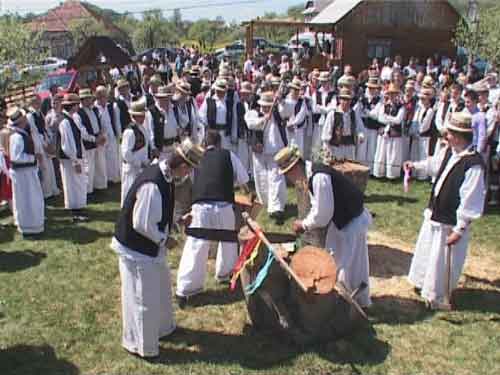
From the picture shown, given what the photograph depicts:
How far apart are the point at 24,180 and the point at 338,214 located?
5.00 metres

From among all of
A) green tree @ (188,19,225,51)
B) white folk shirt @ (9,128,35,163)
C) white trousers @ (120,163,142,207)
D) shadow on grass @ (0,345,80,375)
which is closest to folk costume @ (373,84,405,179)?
white trousers @ (120,163,142,207)

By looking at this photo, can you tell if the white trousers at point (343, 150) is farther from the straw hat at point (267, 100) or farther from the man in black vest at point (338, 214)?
the man in black vest at point (338, 214)

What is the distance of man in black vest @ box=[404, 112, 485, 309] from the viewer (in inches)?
218

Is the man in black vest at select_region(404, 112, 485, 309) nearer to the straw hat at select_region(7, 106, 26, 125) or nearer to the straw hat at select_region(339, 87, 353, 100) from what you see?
the straw hat at select_region(339, 87, 353, 100)


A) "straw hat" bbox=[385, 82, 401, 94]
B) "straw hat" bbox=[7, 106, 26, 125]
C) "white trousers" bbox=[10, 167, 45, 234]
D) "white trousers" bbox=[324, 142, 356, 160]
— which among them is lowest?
"white trousers" bbox=[10, 167, 45, 234]

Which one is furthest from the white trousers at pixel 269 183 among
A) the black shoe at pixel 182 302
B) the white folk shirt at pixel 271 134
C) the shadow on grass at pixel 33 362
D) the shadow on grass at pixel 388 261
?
the shadow on grass at pixel 33 362

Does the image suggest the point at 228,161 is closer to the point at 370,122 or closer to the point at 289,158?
the point at 289,158

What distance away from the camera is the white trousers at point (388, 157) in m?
11.2

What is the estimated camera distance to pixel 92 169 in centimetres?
1031

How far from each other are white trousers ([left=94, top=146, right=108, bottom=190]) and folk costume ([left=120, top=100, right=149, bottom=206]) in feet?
7.55

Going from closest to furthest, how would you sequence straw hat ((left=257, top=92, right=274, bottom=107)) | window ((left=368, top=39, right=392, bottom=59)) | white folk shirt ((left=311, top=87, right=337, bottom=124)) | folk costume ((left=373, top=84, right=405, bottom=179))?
1. straw hat ((left=257, top=92, right=274, bottom=107))
2. folk costume ((left=373, top=84, right=405, bottom=179))
3. white folk shirt ((left=311, top=87, right=337, bottom=124))
4. window ((left=368, top=39, right=392, bottom=59))

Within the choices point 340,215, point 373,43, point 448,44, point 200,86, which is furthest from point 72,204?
point 448,44

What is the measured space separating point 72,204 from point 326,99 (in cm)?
557

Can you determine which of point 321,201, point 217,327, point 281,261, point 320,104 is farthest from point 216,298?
point 320,104
